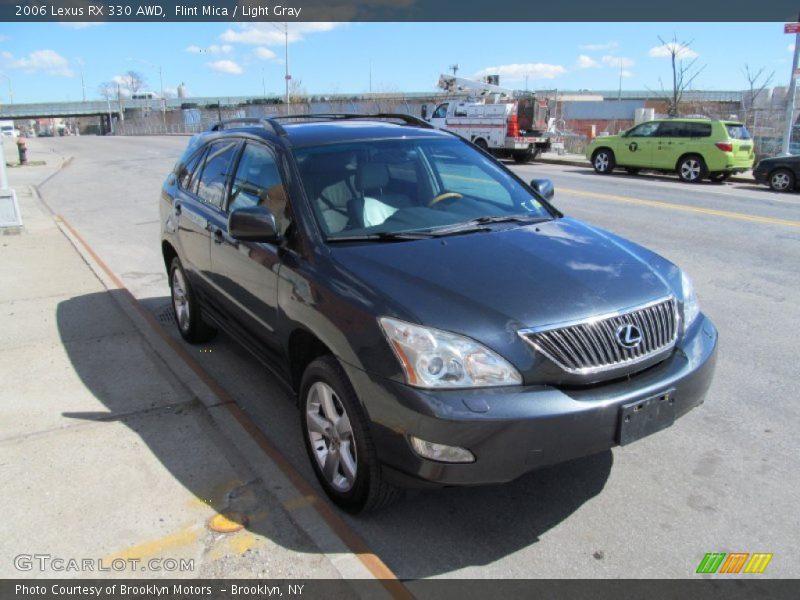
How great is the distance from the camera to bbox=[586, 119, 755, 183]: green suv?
17.5m

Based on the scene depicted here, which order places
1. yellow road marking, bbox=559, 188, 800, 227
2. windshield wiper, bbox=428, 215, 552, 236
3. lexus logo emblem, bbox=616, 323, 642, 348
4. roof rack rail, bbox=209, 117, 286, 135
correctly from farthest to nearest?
yellow road marking, bbox=559, 188, 800, 227, roof rack rail, bbox=209, 117, 286, 135, windshield wiper, bbox=428, 215, 552, 236, lexus logo emblem, bbox=616, 323, 642, 348

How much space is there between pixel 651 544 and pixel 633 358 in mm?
827

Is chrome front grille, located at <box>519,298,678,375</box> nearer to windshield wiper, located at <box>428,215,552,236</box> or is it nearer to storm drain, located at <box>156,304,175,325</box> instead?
windshield wiper, located at <box>428,215,552,236</box>

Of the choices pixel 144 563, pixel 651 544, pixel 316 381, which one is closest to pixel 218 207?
pixel 316 381

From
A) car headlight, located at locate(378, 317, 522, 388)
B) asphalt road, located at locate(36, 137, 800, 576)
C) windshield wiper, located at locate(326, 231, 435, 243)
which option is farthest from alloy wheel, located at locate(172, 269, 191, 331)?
car headlight, located at locate(378, 317, 522, 388)

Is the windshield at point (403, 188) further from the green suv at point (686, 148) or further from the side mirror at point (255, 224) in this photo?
the green suv at point (686, 148)

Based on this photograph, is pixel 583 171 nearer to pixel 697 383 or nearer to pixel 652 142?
pixel 652 142

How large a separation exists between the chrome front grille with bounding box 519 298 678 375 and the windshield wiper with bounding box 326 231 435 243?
101 centimetres

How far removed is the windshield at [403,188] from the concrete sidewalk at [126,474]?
1.45 metres

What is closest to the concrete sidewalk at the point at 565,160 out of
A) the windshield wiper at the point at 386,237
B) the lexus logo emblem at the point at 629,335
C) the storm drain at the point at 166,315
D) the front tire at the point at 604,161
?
the front tire at the point at 604,161

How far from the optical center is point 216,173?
4773 mm

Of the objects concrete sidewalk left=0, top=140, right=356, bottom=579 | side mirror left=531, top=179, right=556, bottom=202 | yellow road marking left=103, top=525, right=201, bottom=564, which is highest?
side mirror left=531, top=179, right=556, bottom=202

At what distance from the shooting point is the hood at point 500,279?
274cm

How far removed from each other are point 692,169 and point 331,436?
58.3 ft
